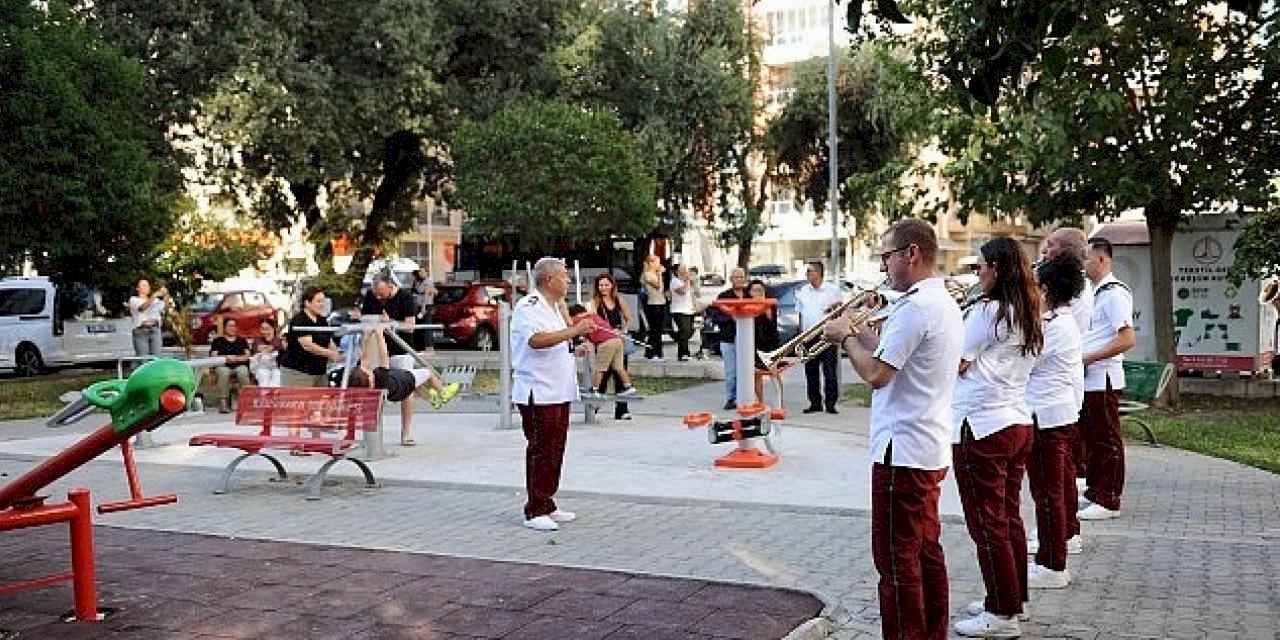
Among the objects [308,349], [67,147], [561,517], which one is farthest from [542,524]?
[67,147]

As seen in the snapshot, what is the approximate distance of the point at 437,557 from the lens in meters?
7.33

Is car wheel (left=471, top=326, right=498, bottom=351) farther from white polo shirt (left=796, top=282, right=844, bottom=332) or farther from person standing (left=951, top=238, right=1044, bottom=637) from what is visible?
person standing (left=951, top=238, right=1044, bottom=637)

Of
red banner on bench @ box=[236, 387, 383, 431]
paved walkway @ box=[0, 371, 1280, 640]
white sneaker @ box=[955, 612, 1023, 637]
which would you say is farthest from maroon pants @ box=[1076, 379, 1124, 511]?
red banner on bench @ box=[236, 387, 383, 431]

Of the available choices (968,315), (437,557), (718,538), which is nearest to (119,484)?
(437,557)

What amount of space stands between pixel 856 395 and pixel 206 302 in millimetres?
19502

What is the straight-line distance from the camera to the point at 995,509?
18.4 ft

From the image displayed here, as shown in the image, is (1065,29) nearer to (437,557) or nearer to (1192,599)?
(1192,599)

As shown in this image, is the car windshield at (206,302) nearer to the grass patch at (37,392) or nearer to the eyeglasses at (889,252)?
the grass patch at (37,392)

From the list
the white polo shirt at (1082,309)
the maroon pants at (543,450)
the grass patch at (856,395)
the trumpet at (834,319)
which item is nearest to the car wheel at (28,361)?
the grass patch at (856,395)

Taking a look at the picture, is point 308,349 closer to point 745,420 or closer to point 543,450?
point 745,420

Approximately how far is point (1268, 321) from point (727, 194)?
22959 millimetres

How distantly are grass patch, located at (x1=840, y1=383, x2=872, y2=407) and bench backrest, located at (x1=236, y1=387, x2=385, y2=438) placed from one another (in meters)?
7.06

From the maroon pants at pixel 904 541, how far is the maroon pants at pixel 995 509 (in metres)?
0.67

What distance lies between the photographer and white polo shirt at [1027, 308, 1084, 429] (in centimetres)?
660
